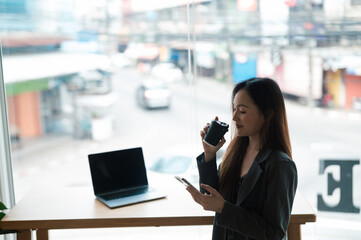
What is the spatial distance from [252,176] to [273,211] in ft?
0.49

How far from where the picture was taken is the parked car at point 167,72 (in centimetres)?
288

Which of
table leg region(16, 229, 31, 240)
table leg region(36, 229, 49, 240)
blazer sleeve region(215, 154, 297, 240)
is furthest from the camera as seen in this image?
table leg region(36, 229, 49, 240)

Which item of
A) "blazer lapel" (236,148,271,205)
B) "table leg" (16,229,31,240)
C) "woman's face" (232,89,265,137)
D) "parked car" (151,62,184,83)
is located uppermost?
"parked car" (151,62,184,83)

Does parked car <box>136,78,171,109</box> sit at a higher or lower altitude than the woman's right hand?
higher

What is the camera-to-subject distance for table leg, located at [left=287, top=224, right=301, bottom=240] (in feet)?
6.31

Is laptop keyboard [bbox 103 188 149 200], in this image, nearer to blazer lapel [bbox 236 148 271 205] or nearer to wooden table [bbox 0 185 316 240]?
wooden table [bbox 0 185 316 240]

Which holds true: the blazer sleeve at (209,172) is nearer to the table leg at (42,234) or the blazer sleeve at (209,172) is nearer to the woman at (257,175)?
the woman at (257,175)

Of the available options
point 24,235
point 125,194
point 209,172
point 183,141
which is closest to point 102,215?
point 125,194

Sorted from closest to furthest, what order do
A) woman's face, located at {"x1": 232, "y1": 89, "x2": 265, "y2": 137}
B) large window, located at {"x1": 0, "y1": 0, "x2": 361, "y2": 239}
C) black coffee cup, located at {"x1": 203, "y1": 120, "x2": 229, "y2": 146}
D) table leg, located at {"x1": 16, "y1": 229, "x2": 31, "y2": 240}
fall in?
woman's face, located at {"x1": 232, "y1": 89, "x2": 265, "y2": 137} < black coffee cup, located at {"x1": 203, "y1": 120, "x2": 229, "y2": 146} < table leg, located at {"x1": 16, "y1": 229, "x2": 31, "y2": 240} < large window, located at {"x1": 0, "y1": 0, "x2": 361, "y2": 239}

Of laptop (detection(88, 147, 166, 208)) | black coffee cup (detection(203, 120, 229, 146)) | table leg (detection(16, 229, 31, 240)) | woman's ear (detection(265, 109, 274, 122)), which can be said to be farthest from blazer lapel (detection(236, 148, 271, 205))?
table leg (detection(16, 229, 31, 240))

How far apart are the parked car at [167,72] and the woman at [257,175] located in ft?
3.80

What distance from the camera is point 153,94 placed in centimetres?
297

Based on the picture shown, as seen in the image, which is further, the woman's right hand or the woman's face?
the woman's right hand

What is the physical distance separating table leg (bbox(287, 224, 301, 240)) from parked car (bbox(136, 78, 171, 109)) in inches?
51.0
